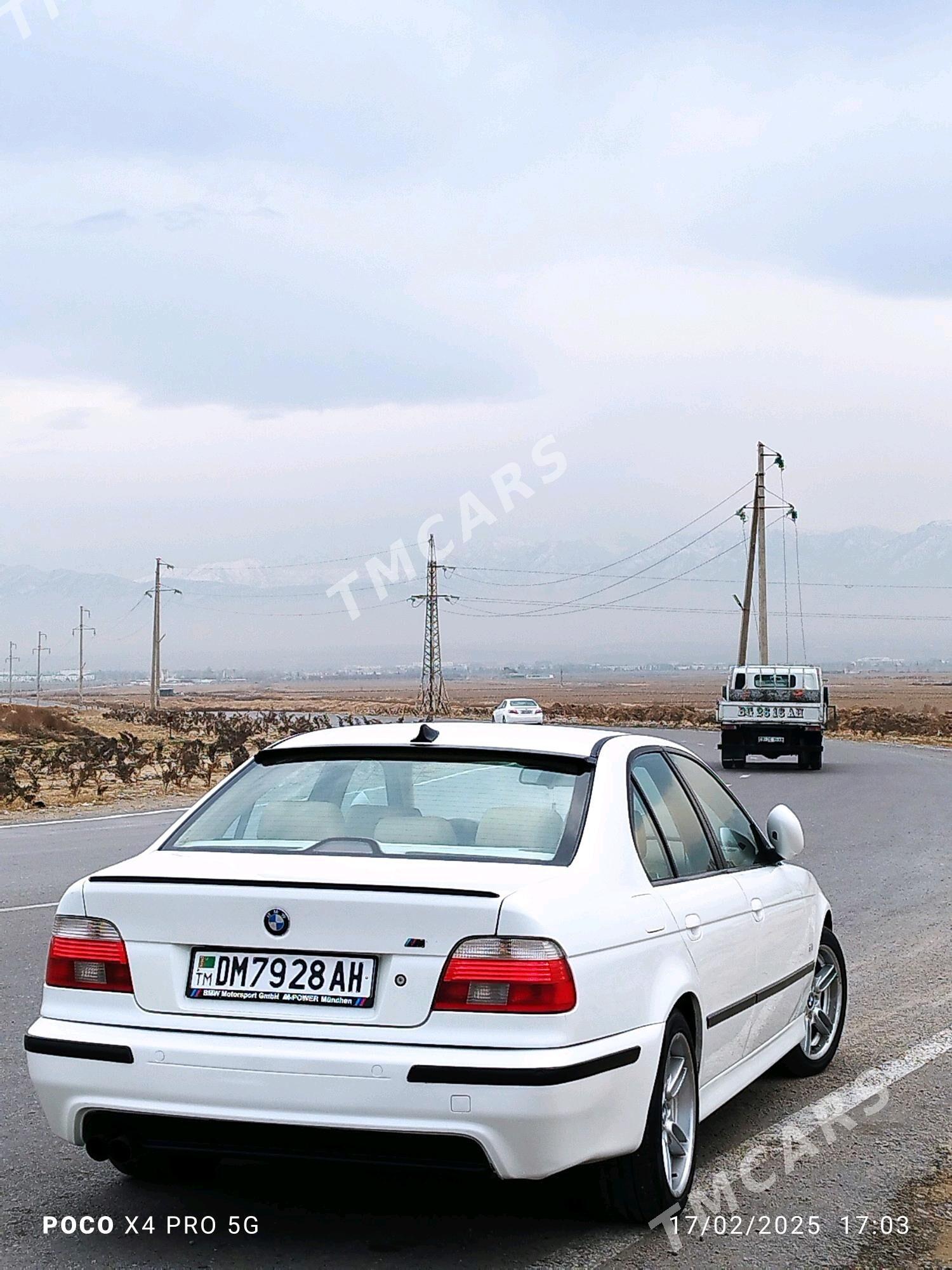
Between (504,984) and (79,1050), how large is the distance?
1277 millimetres

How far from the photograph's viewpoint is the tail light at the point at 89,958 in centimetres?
466

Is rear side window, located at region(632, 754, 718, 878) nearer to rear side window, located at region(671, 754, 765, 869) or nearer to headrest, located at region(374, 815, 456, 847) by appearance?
rear side window, located at region(671, 754, 765, 869)

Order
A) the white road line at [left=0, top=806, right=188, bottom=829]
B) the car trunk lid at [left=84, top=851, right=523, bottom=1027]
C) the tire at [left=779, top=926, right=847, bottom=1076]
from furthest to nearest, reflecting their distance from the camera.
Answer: the white road line at [left=0, top=806, right=188, bottom=829], the tire at [left=779, top=926, right=847, bottom=1076], the car trunk lid at [left=84, top=851, right=523, bottom=1027]

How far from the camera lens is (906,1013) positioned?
810cm

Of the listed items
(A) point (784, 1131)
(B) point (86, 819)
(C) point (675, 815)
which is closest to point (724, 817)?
(C) point (675, 815)

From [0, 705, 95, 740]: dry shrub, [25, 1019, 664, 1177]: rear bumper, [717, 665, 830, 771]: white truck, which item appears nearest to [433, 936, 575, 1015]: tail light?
[25, 1019, 664, 1177]: rear bumper

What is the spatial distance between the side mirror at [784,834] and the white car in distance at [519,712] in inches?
2106

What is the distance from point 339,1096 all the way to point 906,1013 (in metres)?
4.62

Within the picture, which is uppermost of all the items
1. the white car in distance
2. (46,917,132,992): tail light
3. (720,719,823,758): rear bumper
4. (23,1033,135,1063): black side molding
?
(46,917,132,992): tail light

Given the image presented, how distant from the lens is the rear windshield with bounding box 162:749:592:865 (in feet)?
16.5

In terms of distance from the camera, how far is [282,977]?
449 cm

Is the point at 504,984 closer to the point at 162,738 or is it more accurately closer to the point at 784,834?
the point at 784,834

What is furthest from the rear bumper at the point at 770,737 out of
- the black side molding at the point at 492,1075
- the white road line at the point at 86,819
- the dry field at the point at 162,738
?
the black side molding at the point at 492,1075
